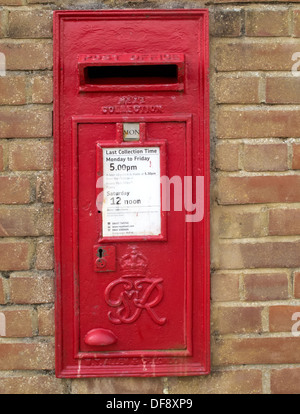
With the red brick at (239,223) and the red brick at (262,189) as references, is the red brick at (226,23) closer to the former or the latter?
the red brick at (262,189)

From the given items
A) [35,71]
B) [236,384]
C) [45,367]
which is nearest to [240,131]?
[35,71]

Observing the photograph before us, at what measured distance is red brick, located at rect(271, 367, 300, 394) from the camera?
1.44 meters

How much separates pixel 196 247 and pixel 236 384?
543 millimetres

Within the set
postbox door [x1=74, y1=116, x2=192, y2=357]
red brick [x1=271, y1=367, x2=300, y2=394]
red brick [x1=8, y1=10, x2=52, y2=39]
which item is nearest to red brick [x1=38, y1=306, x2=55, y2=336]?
postbox door [x1=74, y1=116, x2=192, y2=357]

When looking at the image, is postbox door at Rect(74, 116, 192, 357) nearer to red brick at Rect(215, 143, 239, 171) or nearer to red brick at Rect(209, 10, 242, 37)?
red brick at Rect(215, 143, 239, 171)

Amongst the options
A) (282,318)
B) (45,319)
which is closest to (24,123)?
(45,319)

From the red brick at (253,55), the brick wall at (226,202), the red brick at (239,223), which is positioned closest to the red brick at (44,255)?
the brick wall at (226,202)

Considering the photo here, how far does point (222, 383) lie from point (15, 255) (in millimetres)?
896

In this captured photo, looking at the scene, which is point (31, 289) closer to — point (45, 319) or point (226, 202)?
point (45, 319)

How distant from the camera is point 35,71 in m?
1.38

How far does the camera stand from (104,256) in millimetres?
1349

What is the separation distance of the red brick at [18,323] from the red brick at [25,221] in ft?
0.93

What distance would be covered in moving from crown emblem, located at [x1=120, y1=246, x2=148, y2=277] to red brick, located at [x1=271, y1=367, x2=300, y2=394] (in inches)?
24.6
